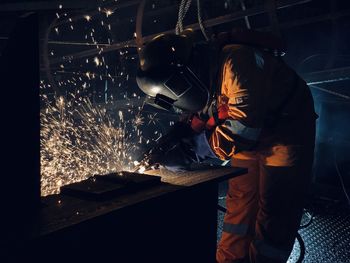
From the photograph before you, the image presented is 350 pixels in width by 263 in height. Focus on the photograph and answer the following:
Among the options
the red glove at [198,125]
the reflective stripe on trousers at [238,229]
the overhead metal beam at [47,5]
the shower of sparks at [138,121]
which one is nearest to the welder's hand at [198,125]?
the red glove at [198,125]

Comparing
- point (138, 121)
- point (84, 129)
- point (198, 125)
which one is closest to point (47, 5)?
point (84, 129)

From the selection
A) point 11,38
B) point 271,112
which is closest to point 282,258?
point 271,112

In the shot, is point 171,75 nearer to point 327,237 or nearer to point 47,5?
point 327,237

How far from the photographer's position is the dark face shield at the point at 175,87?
2.63m

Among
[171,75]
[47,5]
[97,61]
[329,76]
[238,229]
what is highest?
[47,5]

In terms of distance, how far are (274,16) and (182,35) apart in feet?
4.22

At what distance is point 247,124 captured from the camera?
2359mm

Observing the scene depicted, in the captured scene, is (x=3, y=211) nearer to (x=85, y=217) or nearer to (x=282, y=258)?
(x=85, y=217)

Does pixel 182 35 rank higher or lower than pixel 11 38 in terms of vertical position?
higher

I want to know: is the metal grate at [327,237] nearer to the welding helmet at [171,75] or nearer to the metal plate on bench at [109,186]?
the welding helmet at [171,75]

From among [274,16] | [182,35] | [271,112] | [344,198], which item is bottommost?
[344,198]

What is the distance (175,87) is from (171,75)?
0.09 meters

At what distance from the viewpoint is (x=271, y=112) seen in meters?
2.50

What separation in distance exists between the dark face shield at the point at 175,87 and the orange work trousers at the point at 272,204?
0.54 m
